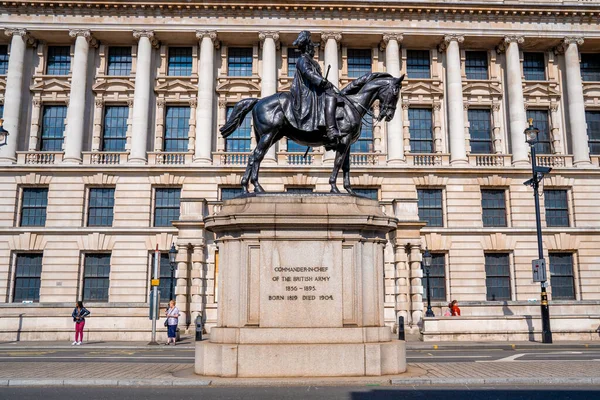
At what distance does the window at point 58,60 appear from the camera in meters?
38.8

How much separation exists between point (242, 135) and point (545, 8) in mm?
23135

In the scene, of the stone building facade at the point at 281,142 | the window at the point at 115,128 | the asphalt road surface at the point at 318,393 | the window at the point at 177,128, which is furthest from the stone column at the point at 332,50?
the asphalt road surface at the point at 318,393

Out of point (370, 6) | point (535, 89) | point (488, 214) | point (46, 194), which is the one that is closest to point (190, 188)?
point (46, 194)

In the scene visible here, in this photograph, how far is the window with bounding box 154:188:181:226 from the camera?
118 ft

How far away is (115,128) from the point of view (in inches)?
1497

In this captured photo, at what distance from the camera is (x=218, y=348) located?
10070 mm

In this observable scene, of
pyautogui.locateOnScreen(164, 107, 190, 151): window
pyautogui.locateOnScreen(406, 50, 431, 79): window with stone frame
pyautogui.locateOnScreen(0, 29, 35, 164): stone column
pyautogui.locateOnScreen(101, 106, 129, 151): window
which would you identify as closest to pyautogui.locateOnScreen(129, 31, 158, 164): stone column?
pyautogui.locateOnScreen(164, 107, 190, 151): window

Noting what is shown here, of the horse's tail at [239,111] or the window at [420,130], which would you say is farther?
the window at [420,130]

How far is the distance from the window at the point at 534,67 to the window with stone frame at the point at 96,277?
32391 millimetres

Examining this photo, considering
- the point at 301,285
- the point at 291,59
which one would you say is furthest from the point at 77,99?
the point at 301,285

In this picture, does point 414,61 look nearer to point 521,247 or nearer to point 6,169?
point 521,247

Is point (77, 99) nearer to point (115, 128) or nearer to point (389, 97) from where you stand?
point (115, 128)

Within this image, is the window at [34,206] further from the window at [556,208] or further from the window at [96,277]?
the window at [556,208]

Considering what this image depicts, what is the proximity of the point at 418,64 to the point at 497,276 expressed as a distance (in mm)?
16216
